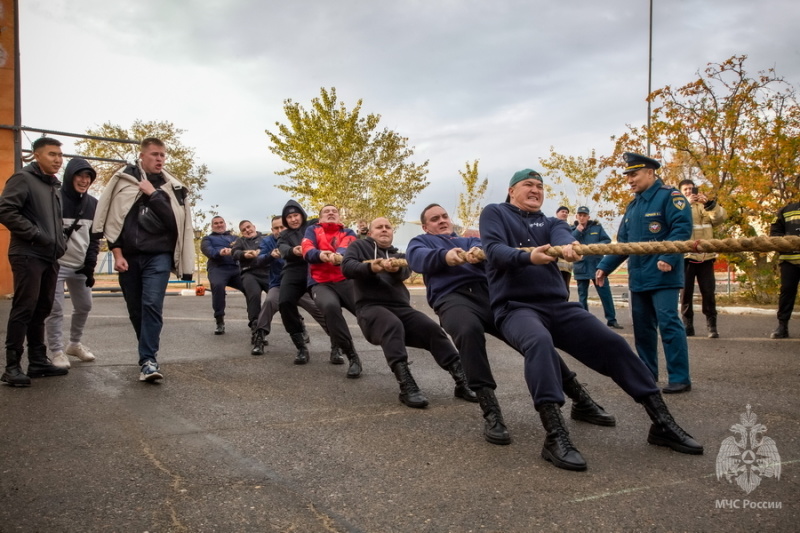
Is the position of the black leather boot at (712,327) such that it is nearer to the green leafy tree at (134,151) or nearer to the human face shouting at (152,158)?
the human face shouting at (152,158)

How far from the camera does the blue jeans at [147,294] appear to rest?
18.1 feet

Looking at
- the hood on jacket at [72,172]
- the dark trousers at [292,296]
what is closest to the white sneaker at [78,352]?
the hood on jacket at [72,172]

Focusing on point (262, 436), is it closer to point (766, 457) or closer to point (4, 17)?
point (766, 457)

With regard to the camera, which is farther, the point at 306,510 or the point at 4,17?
the point at 4,17

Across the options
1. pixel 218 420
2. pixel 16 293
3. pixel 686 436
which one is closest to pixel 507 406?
pixel 686 436

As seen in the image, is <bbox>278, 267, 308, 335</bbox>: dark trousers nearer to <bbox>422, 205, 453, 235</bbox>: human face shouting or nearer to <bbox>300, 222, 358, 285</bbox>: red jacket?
<bbox>300, 222, 358, 285</bbox>: red jacket

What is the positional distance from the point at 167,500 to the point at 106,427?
1460mm

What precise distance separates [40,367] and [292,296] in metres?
2.58

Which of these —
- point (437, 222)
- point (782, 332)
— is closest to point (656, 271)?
point (437, 222)

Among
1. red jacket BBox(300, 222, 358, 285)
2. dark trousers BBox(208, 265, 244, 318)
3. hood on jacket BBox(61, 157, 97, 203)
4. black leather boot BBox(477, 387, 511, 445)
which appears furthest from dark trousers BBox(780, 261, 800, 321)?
hood on jacket BBox(61, 157, 97, 203)

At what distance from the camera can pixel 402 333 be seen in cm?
520

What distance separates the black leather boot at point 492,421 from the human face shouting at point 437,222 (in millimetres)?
1714

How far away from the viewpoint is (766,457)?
3.39 metres

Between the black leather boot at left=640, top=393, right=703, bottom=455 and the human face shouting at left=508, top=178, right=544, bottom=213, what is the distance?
1482 millimetres
